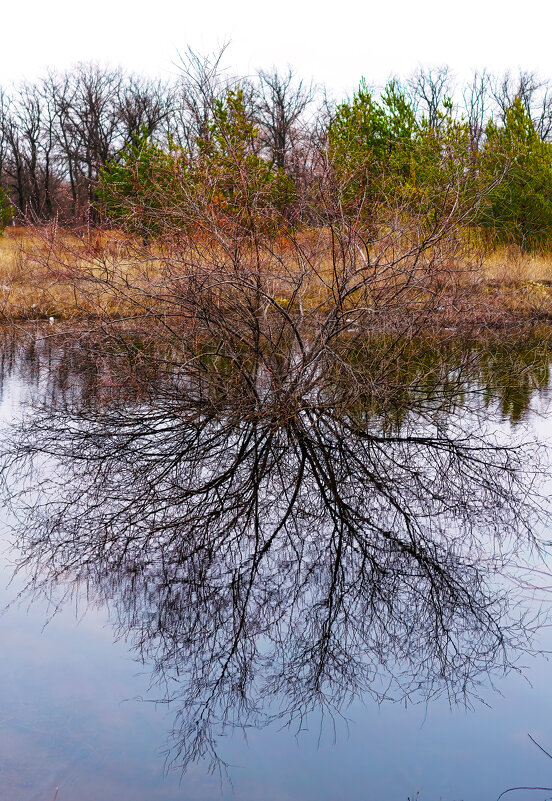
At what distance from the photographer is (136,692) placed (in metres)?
3.78

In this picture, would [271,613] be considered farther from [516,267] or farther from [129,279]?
[516,267]

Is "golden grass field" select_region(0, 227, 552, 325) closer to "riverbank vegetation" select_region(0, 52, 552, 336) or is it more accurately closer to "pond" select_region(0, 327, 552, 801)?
"riverbank vegetation" select_region(0, 52, 552, 336)

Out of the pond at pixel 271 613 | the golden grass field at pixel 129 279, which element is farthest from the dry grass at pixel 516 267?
the pond at pixel 271 613

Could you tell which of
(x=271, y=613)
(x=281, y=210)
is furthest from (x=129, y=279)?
(x=271, y=613)

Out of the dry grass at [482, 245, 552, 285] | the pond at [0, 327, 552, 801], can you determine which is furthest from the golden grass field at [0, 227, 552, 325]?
the pond at [0, 327, 552, 801]

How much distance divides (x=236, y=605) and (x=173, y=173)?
4930 millimetres

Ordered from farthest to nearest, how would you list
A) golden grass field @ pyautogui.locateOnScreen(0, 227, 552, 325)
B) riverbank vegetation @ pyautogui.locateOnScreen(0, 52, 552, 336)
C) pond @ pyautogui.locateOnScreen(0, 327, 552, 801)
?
golden grass field @ pyautogui.locateOnScreen(0, 227, 552, 325) < riverbank vegetation @ pyautogui.locateOnScreen(0, 52, 552, 336) < pond @ pyautogui.locateOnScreen(0, 327, 552, 801)

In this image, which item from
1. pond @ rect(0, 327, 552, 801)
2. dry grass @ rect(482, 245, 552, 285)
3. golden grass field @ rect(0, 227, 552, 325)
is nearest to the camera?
pond @ rect(0, 327, 552, 801)

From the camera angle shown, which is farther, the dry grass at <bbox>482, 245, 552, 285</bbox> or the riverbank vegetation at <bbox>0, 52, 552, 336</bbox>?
the dry grass at <bbox>482, 245, 552, 285</bbox>

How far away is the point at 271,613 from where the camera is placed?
4523 millimetres

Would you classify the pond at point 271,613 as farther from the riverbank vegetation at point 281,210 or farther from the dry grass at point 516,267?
the dry grass at point 516,267

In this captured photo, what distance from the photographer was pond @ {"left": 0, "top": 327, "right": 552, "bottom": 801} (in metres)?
3.32

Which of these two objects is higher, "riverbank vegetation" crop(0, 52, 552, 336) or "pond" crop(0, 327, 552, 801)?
"riverbank vegetation" crop(0, 52, 552, 336)

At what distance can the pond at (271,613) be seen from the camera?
332 centimetres
